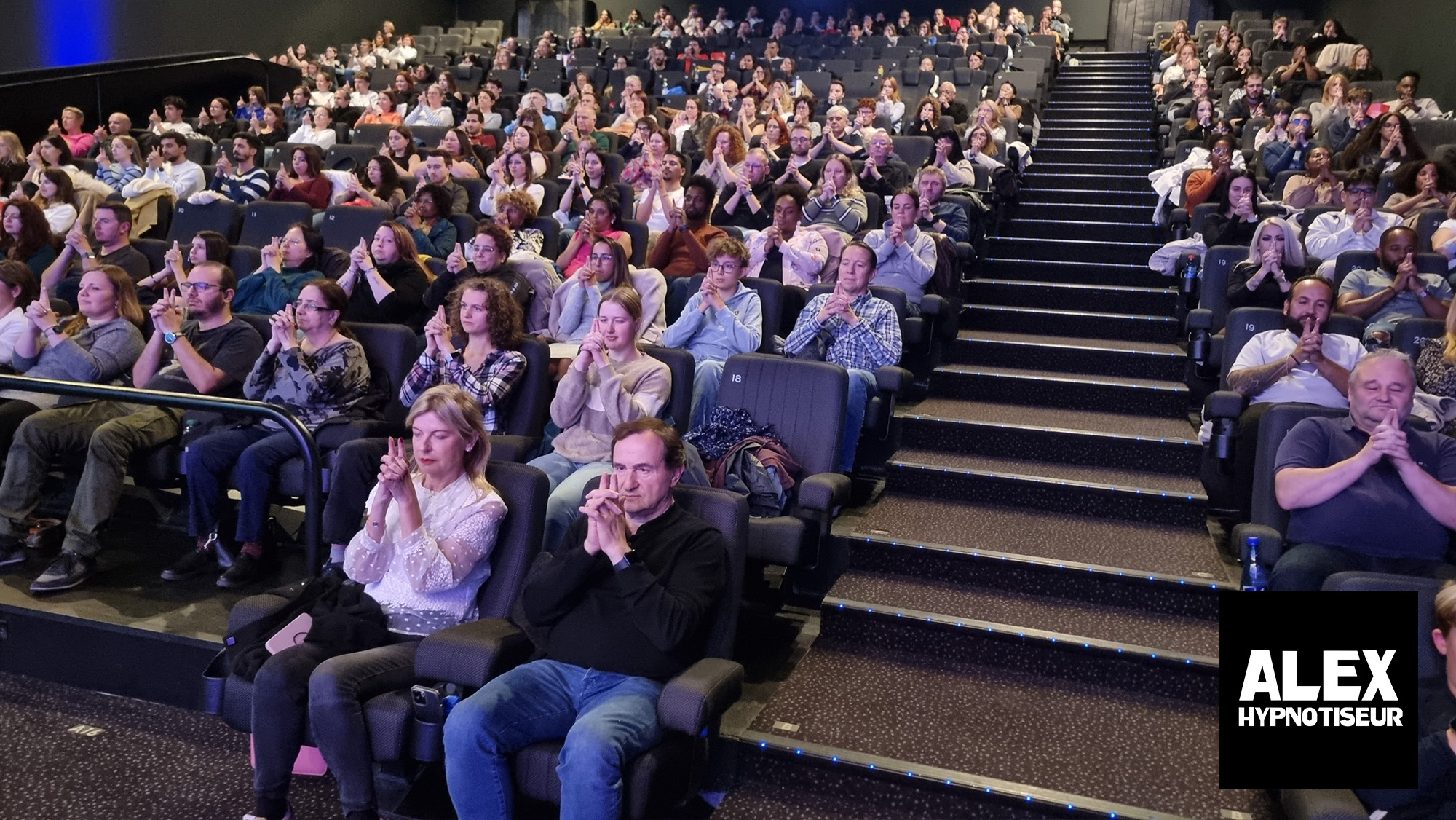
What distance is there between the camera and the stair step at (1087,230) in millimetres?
5305

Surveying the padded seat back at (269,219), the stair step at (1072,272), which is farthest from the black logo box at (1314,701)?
the padded seat back at (269,219)

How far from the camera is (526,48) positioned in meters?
10.6

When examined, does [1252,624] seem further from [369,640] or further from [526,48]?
Answer: [526,48]

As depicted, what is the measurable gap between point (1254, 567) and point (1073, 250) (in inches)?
123

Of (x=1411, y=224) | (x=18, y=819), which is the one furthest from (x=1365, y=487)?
(x=18, y=819)

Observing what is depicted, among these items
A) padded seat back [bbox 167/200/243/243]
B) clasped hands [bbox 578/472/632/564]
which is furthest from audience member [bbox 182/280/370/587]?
padded seat back [bbox 167/200/243/243]

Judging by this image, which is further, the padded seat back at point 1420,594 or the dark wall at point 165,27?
the dark wall at point 165,27

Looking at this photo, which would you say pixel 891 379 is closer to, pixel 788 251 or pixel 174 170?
pixel 788 251

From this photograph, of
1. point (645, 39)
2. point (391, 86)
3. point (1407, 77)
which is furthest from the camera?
point (645, 39)

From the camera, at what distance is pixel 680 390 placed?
295 cm

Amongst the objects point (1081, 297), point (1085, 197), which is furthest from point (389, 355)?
point (1085, 197)

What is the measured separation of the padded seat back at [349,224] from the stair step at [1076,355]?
2.40 m

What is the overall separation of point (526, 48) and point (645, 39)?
1190 millimetres

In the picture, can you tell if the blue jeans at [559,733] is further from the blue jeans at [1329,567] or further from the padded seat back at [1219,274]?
the padded seat back at [1219,274]
